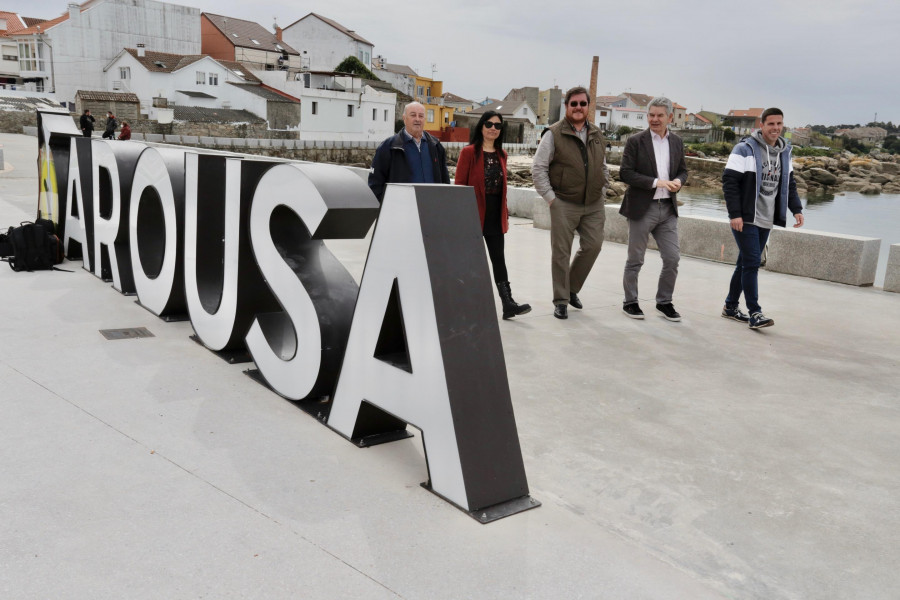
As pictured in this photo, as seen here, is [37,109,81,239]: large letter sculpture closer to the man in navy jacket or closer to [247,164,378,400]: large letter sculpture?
the man in navy jacket

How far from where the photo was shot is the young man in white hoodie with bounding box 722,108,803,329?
627 cm

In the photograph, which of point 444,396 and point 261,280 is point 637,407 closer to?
point 444,396

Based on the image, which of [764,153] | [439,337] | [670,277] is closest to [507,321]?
[670,277]

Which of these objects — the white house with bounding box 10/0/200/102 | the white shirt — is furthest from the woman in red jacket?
the white house with bounding box 10/0/200/102

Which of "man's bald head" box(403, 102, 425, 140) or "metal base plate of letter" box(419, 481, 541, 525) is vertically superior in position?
"man's bald head" box(403, 102, 425, 140)

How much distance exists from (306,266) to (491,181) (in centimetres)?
252

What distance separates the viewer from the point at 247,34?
7188 cm

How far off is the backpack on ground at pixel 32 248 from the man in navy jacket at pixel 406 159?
386 cm

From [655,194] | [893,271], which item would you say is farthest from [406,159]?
[893,271]

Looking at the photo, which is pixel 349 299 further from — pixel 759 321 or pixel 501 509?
pixel 759 321

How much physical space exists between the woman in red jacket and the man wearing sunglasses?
0.35 meters

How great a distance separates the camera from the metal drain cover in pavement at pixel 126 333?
5.23 meters

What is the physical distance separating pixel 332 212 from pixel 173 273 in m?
2.52

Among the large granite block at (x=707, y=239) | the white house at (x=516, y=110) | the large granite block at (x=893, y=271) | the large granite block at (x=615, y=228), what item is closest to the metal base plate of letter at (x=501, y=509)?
the large granite block at (x=893, y=271)
